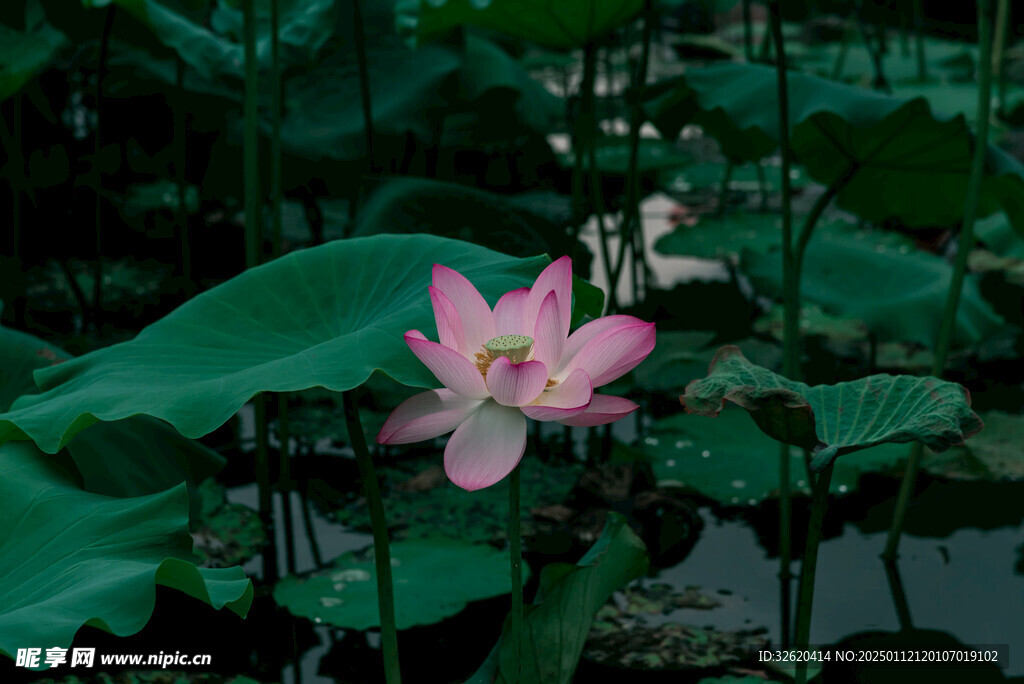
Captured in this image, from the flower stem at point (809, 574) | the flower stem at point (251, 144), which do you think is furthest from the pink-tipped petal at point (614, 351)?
the flower stem at point (251, 144)

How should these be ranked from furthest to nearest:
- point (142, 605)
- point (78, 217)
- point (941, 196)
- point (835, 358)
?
point (78, 217)
point (835, 358)
point (941, 196)
point (142, 605)

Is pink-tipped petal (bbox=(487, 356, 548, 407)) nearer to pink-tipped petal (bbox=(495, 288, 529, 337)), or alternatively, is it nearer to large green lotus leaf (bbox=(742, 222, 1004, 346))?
pink-tipped petal (bbox=(495, 288, 529, 337))

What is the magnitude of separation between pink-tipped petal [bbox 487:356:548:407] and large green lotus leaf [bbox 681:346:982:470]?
0.21m

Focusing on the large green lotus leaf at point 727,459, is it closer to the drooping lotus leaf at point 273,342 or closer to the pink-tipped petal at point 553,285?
the drooping lotus leaf at point 273,342

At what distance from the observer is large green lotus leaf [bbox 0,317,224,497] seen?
1.09 metres

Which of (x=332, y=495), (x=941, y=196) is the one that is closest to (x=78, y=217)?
(x=332, y=495)

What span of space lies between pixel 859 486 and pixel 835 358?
2.03ft

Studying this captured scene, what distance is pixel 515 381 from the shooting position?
2.26ft

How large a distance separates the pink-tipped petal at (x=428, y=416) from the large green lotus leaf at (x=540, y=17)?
977 mm

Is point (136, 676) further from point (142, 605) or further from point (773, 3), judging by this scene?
point (773, 3)

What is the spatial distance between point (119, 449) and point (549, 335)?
69 centimetres

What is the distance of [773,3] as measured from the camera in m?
1.25

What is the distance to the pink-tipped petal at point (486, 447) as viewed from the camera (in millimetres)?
688

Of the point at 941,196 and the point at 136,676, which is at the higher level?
the point at 941,196
